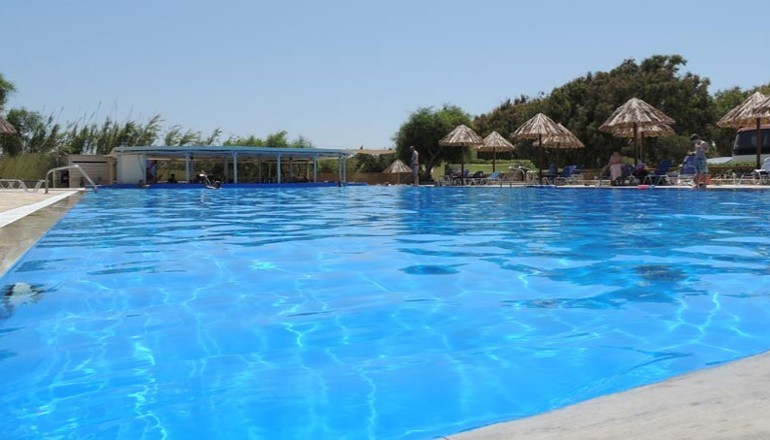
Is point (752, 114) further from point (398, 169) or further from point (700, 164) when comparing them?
point (398, 169)

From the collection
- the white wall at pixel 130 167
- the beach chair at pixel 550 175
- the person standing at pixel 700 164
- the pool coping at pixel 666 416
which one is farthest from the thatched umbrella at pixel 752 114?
the white wall at pixel 130 167

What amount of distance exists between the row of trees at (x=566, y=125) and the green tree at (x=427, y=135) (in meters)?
0.05

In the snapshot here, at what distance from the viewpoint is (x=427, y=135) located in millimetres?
41562

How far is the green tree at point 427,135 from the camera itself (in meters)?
41.4

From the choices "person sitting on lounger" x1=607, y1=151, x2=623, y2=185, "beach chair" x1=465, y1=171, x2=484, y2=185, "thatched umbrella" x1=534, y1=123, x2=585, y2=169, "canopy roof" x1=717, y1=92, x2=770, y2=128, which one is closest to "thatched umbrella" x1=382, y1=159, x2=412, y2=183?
"beach chair" x1=465, y1=171, x2=484, y2=185

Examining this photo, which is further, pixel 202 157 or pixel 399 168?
pixel 399 168

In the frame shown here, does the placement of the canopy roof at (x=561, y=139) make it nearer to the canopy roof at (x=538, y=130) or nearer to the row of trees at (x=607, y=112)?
the canopy roof at (x=538, y=130)

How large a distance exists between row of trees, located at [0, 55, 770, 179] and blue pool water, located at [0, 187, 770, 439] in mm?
32683

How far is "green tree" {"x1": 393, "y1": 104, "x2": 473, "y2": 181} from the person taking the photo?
4144cm

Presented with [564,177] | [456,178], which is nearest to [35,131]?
[456,178]

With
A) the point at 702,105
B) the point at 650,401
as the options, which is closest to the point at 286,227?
the point at 650,401

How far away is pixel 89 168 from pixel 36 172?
306cm

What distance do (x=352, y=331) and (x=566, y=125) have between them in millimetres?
39945

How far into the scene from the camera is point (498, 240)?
26.8ft
